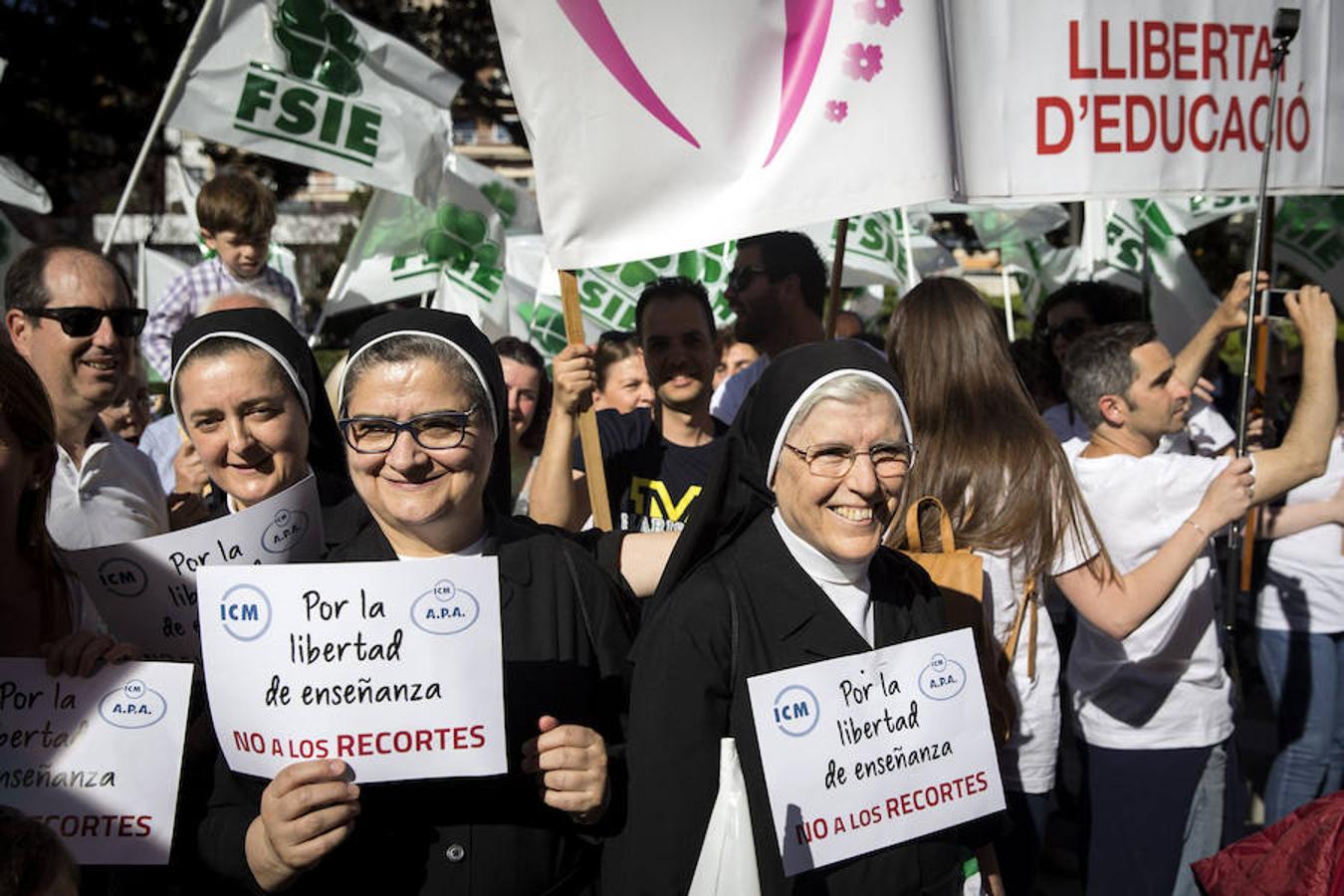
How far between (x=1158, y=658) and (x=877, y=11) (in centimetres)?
202

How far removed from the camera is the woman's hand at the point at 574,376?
3.75 metres

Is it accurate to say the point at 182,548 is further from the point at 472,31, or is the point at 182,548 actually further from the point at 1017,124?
the point at 472,31

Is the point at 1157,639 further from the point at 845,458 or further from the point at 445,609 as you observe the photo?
the point at 445,609

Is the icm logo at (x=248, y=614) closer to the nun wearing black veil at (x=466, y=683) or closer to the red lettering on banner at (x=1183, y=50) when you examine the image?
the nun wearing black veil at (x=466, y=683)

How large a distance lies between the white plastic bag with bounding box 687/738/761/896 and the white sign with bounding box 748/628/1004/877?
0.07 meters

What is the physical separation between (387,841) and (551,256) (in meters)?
1.56

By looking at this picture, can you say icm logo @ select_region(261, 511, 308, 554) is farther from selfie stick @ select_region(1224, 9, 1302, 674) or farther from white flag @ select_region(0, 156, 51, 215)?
white flag @ select_region(0, 156, 51, 215)

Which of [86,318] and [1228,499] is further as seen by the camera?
[1228,499]

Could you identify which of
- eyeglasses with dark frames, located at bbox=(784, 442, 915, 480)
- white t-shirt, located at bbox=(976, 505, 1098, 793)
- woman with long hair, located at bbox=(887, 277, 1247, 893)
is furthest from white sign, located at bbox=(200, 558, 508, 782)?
white t-shirt, located at bbox=(976, 505, 1098, 793)

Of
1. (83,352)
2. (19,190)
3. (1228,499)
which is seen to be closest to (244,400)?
(83,352)

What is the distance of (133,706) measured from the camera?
2.40m

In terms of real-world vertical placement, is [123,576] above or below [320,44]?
below

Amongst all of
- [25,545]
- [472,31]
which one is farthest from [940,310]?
[472,31]

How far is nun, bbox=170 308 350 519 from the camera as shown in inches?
112
